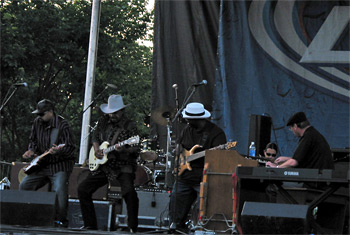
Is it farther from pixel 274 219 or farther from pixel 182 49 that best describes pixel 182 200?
pixel 182 49

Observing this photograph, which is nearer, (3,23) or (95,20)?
(95,20)

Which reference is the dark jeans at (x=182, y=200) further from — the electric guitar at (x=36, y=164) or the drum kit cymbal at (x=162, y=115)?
the drum kit cymbal at (x=162, y=115)

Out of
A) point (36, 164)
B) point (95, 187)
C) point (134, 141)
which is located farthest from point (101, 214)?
point (134, 141)

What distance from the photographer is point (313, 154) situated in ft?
26.0

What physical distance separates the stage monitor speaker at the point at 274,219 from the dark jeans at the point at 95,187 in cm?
275

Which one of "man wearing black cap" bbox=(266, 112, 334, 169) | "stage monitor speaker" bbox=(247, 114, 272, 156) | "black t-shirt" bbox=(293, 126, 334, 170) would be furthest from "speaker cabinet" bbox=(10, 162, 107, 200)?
"black t-shirt" bbox=(293, 126, 334, 170)

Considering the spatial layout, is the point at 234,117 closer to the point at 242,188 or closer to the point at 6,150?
the point at 242,188

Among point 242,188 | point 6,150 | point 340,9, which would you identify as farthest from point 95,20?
point 6,150

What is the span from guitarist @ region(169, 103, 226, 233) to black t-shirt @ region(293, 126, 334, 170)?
149cm

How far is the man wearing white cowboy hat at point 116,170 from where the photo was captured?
29.8 feet

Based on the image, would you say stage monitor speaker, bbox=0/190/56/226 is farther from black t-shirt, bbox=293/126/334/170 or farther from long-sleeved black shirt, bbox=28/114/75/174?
black t-shirt, bbox=293/126/334/170

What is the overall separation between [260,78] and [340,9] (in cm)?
188

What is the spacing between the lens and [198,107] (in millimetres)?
9203

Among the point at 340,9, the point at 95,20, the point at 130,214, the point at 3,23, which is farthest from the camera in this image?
the point at 3,23
